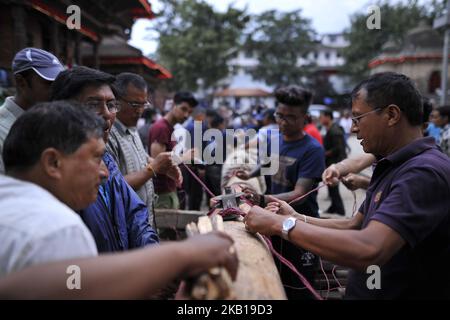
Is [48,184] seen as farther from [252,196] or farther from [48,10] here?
[48,10]

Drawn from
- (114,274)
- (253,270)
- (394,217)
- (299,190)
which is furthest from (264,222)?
(299,190)

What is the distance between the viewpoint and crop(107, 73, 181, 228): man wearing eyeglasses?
2.99 m

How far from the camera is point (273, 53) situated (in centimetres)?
4241

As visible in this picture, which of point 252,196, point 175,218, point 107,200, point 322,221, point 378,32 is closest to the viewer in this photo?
point 107,200

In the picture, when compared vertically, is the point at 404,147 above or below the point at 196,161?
above

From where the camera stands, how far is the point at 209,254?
1.23 meters

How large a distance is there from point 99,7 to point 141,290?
31.4 ft

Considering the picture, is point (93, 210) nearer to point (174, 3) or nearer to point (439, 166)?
Result: point (439, 166)

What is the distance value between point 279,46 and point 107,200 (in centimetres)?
4240

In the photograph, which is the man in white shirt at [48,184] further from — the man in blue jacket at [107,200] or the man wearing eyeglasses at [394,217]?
the man wearing eyeglasses at [394,217]

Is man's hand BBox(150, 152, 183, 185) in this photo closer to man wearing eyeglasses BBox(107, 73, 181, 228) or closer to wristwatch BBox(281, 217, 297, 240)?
man wearing eyeglasses BBox(107, 73, 181, 228)

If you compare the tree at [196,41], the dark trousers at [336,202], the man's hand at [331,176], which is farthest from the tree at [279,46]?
the man's hand at [331,176]

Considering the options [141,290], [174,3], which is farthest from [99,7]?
[174,3]

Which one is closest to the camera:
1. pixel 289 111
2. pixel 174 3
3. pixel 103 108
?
pixel 103 108
